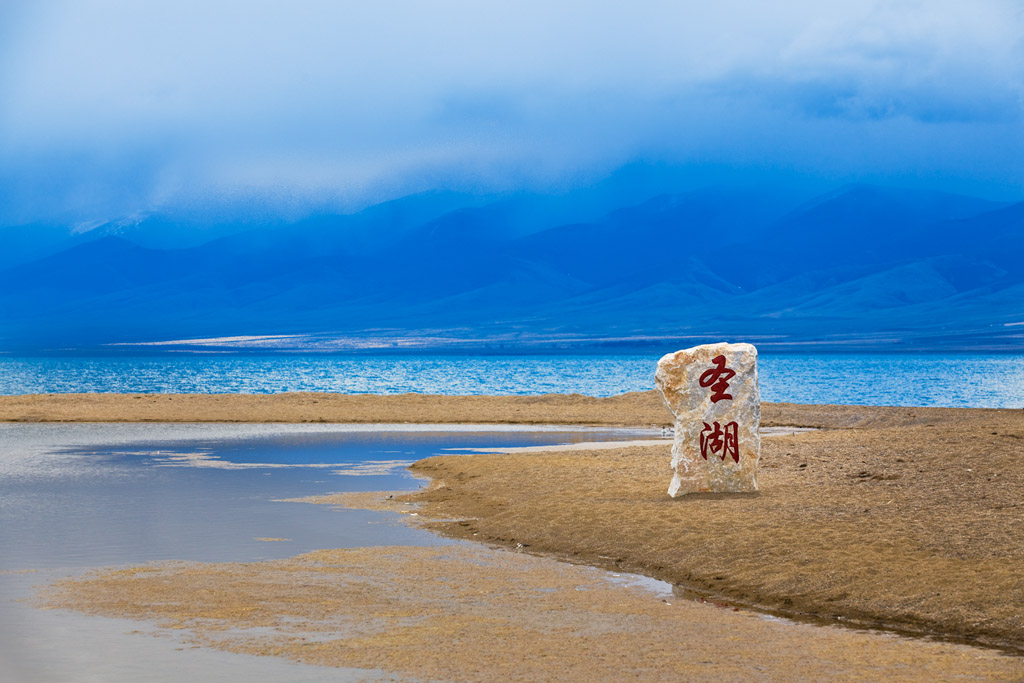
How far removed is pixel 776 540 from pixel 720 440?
169 inches

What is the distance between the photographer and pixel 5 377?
128 metres

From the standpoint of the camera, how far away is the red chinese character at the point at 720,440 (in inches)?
757

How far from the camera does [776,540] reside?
1508 centimetres

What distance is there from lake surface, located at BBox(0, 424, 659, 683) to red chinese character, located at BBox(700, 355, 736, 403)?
5.29m

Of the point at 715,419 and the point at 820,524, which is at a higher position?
the point at 715,419

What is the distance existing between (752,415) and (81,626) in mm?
11385

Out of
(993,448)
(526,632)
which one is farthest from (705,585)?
(993,448)

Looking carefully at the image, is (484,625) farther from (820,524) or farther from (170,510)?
(170,510)

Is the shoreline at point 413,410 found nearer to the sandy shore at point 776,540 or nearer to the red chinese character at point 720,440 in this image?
the sandy shore at point 776,540

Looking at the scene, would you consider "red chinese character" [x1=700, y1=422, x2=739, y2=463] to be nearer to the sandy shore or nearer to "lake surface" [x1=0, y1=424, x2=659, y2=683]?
the sandy shore

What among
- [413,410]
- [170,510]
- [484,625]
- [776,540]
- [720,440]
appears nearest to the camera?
[484,625]

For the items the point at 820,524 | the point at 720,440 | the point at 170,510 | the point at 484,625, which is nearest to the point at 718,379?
the point at 720,440

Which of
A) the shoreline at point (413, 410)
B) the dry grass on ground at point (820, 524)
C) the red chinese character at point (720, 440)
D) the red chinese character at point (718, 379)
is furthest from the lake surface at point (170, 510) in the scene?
the red chinese character at point (718, 379)

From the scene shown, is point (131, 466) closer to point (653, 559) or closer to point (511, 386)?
point (653, 559)
